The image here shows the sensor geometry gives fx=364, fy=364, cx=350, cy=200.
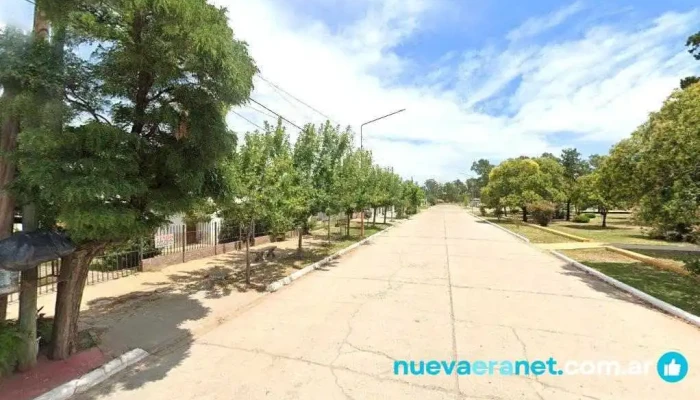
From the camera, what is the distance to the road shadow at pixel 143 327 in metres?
4.48

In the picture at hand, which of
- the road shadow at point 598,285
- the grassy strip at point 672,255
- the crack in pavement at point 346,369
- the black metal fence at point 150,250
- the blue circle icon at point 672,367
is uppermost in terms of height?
the black metal fence at point 150,250

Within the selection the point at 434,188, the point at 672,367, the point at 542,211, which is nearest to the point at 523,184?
the point at 542,211

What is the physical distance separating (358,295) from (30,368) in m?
5.56

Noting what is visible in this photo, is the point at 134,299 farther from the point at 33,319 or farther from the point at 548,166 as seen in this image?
the point at 548,166

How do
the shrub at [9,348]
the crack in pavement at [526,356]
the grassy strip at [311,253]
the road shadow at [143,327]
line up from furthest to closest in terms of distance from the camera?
the grassy strip at [311,253] → the road shadow at [143,327] → the crack in pavement at [526,356] → the shrub at [9,348]

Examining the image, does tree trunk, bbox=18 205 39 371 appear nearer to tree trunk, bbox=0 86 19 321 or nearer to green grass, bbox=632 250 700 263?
tree trunk, bbox=0 86 19 321

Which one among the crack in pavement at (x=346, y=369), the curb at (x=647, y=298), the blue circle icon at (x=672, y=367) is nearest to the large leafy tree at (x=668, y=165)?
the curb at (x=647, y=298)

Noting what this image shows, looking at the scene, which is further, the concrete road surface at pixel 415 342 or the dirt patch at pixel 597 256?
the dirt patch at pixel 597 256

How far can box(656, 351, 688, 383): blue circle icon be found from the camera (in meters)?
4.50

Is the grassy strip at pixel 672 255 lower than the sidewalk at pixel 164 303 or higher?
higher

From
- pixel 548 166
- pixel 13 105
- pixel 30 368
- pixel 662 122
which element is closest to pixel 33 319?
pixel 30 368

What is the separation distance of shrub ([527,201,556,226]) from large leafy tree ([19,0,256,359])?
30.6 meters

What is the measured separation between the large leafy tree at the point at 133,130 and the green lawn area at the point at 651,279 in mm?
9362

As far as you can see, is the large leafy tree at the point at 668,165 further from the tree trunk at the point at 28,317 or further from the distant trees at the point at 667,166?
the tree trunk at the point at 28,317
